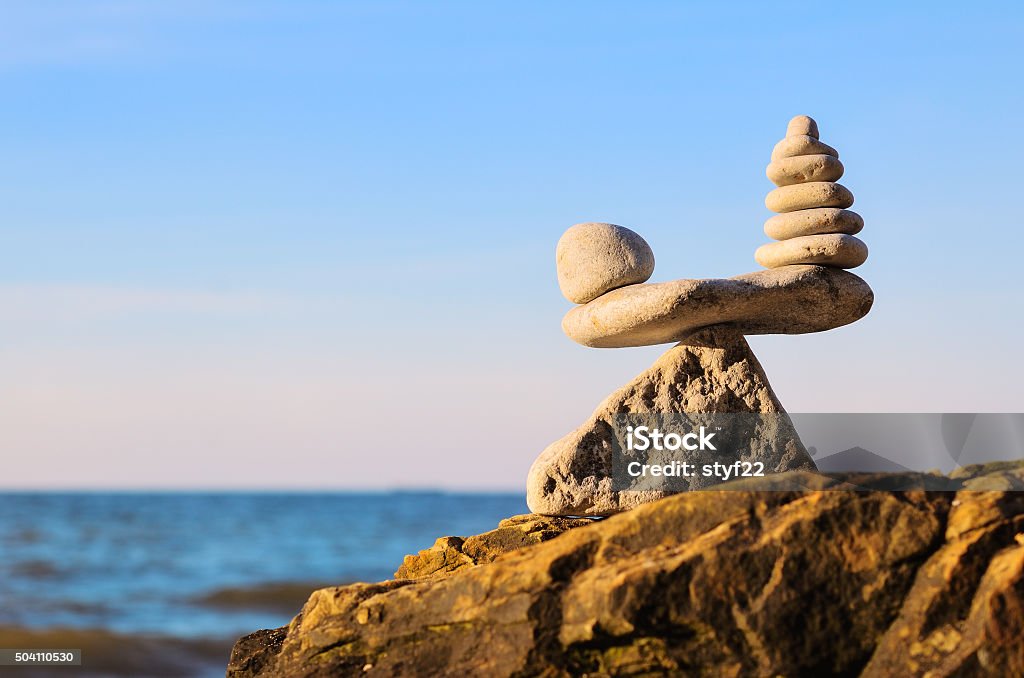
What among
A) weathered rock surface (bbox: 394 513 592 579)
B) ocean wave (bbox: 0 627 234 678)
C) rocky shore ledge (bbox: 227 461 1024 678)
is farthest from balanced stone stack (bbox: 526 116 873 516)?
ocean wave (bbox: 0 627 234 678)

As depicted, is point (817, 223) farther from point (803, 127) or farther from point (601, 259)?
point (601, 259)

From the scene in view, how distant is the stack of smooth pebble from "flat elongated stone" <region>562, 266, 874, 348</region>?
13 cm

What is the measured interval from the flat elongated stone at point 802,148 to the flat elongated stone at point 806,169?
5 cm

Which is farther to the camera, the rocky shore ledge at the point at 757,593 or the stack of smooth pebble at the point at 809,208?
the stack of smooth pebble at the point at 809,208

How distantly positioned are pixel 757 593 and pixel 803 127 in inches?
148

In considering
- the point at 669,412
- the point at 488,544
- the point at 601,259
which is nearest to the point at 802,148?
the point at 601,259

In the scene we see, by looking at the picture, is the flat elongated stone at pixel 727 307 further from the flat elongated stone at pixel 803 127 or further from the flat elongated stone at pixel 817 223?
the flat elongated stone at pixel 803 127

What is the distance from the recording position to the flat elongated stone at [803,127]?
7277 mm

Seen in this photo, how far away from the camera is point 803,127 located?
287 inches

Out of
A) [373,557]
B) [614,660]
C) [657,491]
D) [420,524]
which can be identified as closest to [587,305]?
[657,491]

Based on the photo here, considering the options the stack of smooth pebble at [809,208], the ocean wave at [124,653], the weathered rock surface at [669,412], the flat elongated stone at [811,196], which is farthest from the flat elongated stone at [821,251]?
the ocean wave at [124,653]

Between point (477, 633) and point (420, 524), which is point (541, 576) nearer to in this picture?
point (477, 633)

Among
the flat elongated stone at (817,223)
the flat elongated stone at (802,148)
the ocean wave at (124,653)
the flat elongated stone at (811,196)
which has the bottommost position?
the ocean wave at (124,653)

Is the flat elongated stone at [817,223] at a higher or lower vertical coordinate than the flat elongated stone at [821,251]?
higher
